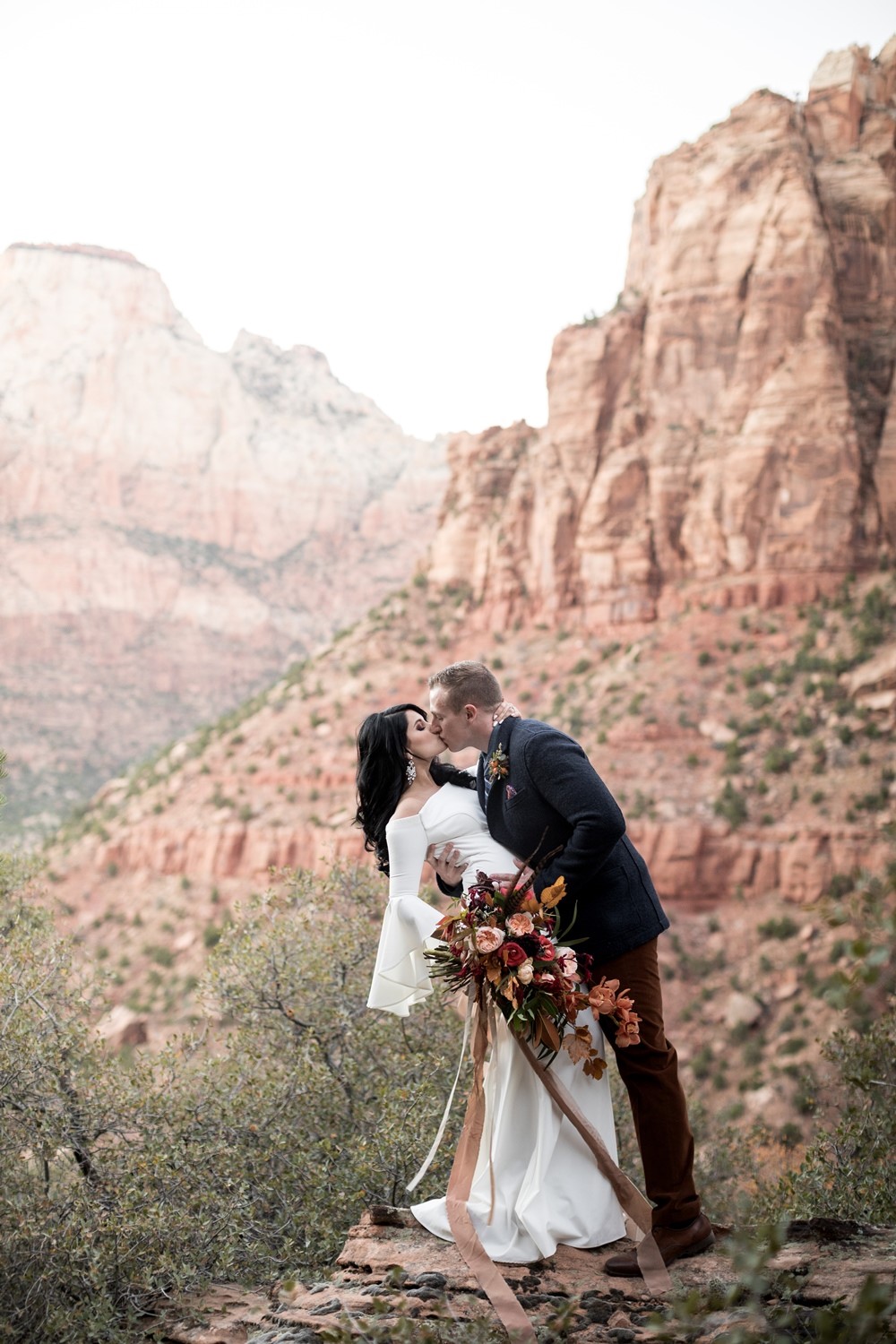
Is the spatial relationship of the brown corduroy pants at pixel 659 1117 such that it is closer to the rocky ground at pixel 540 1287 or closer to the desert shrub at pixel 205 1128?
the rocky ground at pixel 540 1287

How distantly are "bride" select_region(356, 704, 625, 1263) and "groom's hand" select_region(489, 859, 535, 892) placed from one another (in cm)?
8

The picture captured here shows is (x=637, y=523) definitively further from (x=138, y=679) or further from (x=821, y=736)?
(x=138, y=679)

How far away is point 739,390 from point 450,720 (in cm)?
3119

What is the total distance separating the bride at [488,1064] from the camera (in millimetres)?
4613

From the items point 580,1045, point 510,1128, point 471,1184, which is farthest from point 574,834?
point 471,1184

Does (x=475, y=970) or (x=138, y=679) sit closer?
(x=475, y=970)

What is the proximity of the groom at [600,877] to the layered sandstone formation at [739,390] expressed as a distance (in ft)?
91.7

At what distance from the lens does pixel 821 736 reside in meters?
25.7

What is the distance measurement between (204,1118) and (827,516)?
27.7 m

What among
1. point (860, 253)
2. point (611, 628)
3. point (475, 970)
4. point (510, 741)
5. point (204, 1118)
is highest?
point (860, 253)

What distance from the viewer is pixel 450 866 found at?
5027 mm

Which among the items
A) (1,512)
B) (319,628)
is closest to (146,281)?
(1,512)

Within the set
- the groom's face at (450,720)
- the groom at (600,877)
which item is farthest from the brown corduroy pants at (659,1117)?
the groom's face at (450,720)

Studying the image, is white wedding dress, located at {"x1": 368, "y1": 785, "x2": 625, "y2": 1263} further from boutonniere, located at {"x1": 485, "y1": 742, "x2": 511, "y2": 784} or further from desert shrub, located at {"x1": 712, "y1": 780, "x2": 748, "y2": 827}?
desert shrub, located at {"x1": 712, "y1": 780, "x2": 748, "y2": 827}
